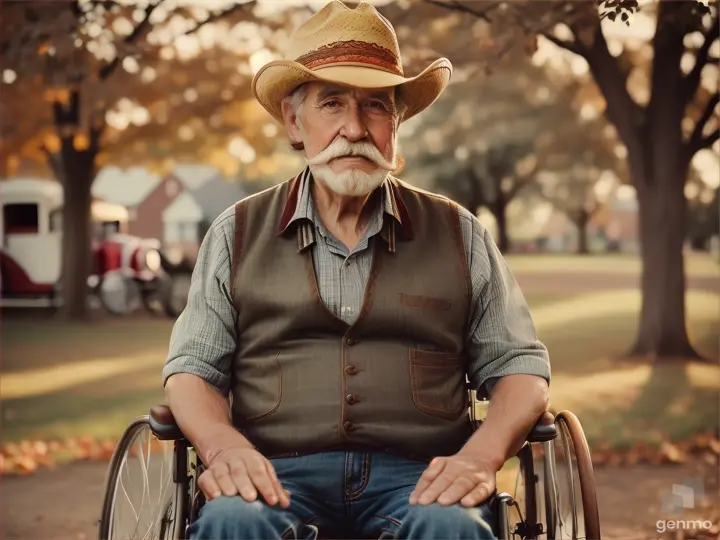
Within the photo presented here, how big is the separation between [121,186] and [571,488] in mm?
10178

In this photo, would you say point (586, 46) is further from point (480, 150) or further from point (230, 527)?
point (480, 150)

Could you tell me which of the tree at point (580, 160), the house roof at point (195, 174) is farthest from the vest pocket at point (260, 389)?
the house roof at point (195, 174)

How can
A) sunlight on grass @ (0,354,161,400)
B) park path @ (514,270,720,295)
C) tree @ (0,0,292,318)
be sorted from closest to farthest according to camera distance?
tree @ (0,0,292,318)
sunlight on grass @ (0,354,161,400)
park path @ (514,270,720,295)

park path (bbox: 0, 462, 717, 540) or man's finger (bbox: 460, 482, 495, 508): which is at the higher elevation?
man's finger (bbox: 460, 482, 495, 508)

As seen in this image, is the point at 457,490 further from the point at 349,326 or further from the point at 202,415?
the point at 202,415

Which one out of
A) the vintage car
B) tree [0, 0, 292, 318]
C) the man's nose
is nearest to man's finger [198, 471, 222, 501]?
the man's nose

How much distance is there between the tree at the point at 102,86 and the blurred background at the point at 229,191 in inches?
0.9

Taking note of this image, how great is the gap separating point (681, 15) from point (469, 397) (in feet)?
8.97

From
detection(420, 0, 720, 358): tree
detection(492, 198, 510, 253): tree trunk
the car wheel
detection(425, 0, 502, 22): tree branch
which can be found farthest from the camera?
detection(492, 198, 510, 253): tree trunk

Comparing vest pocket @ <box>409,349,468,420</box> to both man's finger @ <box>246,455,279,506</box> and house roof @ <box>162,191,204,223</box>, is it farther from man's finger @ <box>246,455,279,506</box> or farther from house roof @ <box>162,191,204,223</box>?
house roof @ <box>162,191,204,223</box>

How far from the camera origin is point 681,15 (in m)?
4.32

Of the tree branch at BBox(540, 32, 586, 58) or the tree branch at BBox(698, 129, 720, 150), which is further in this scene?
the tree branch at BBox(698, 129, 720, 150)

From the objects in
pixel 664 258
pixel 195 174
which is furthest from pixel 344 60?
pixel 195 174

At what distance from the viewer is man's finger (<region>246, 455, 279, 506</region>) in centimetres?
197
